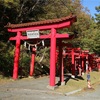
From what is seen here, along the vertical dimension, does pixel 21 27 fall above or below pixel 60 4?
below

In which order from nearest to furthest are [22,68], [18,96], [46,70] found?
1. [18,96]
2. [22,68]
3. [46,70]

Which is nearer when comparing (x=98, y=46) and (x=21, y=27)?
(x=21, y=27)

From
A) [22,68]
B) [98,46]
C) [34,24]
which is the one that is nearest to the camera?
[34,24]

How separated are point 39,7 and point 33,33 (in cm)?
1257

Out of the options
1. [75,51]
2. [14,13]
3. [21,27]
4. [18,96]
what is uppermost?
[14,13]

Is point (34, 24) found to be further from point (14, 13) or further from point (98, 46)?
point (98, 46)

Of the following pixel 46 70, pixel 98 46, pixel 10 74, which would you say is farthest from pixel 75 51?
pixel 98 46

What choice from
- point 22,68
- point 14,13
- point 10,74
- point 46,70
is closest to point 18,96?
point 10,74

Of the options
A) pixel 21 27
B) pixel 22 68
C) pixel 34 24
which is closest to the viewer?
pixel 34 24

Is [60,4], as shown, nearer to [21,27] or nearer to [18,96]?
[21,27]

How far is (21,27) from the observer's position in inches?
674

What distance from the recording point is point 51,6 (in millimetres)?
29047

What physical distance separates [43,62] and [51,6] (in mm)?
7076

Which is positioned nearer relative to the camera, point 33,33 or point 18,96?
point 18,96
